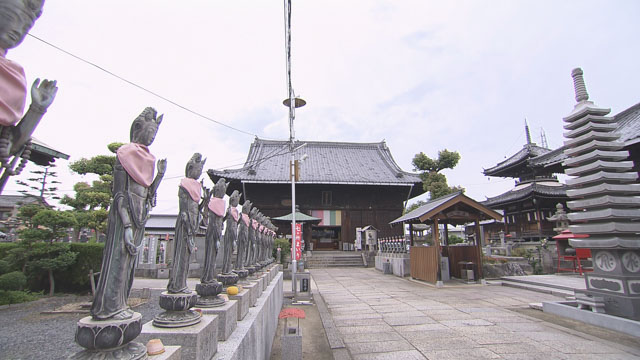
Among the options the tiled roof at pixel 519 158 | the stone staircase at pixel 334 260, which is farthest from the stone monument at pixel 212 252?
the tiled roof at pixel 519 158

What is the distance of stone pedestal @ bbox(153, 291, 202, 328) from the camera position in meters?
2.40

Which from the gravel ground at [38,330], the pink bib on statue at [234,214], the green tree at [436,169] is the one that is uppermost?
the green tree at [436,169]

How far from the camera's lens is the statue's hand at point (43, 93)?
146 cm

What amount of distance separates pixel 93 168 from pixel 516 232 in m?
28.8

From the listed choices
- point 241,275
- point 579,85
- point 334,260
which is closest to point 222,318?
point 241,275

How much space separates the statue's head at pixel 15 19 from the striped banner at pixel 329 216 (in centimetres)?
2314

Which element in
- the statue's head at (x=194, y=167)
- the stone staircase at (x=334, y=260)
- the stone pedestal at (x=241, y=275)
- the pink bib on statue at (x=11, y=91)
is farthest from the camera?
the stone staircase at (x=334, y=260)

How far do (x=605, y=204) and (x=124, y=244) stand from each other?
8.77m

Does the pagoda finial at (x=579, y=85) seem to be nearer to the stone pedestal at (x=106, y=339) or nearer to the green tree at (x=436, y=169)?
the stone pedestal at (x=106, y=339)

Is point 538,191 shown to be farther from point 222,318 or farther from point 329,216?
point 222,318

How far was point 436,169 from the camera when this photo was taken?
2808 centimetres

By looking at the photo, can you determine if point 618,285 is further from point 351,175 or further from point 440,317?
point 351,175

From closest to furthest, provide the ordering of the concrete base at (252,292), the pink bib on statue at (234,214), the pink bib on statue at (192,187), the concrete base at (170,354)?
1. the concrete base at (170,354)
2. the pink bib on statue at (192,187)
3. the concrete base at (252,292)
4. the pink bib on statue at (234,214)

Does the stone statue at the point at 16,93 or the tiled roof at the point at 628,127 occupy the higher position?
the tiled roof at the point at 628,127
